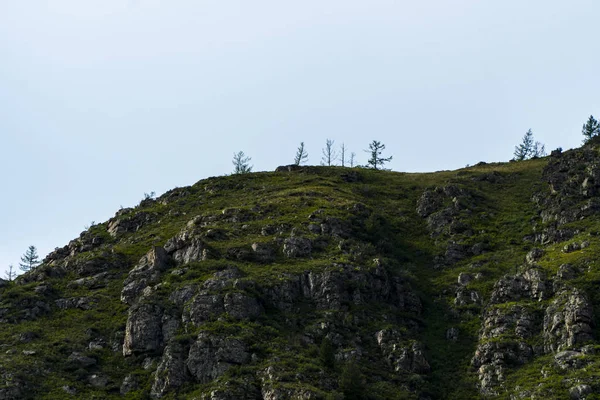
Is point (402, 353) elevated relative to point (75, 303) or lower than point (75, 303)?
lower

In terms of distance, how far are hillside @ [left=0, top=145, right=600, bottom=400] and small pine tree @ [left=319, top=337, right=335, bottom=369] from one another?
0.58 ft

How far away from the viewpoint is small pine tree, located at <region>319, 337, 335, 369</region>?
7712 cm

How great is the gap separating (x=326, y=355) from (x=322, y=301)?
39.7 ft

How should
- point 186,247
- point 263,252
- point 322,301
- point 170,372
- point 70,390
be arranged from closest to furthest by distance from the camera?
point 70,390 → point 170,372 → point 322,301 → point 263,252 → point 186,247

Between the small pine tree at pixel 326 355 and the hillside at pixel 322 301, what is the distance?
0.58 ft

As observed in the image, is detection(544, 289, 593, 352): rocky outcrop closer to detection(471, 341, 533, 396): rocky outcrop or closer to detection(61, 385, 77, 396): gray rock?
detection(471, 341, 533, 396): rocky outcrop

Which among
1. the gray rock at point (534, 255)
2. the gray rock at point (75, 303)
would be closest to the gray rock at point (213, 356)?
the gray rock at point (75, 303)

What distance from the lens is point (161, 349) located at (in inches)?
3214

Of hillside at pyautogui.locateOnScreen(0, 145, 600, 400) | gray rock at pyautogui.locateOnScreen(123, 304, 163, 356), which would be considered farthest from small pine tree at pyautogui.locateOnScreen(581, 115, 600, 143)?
gray rock at pyautogui.locateOnScreen(123, 304, 163, 356)

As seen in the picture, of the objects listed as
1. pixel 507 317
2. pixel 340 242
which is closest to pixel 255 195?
pixel 340 242

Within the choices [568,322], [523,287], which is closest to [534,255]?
[523,287]

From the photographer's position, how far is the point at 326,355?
77438mm

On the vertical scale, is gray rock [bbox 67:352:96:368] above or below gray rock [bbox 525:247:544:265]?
below

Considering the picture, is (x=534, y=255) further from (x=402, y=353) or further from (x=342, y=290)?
(x=342, y=290)
